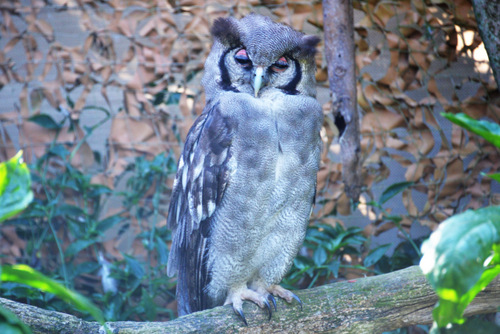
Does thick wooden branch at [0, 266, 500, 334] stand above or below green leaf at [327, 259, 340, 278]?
above

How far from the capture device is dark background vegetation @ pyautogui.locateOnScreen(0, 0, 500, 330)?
284 cm

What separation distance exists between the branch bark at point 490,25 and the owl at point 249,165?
718 mm

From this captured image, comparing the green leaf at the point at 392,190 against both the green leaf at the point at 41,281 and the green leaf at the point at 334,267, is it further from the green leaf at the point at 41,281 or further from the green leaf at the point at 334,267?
the green leaf at the point at 41,281

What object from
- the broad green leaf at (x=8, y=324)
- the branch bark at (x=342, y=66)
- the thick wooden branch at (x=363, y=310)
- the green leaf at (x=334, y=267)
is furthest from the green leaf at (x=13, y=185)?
the green leaf at (x=334, y=267)

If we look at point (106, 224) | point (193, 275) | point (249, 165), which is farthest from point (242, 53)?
point (106, 224)

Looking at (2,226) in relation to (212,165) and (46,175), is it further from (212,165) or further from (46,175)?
(212,165)

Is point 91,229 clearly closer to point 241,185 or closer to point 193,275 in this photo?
point 193,275

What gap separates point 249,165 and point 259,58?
407mm

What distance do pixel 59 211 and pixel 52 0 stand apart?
1363mm

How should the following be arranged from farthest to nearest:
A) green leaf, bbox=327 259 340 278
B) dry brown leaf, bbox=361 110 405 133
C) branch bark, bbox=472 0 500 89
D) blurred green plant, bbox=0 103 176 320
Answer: dry brown leaf, bbox=361 110 405 133
blurred green plant, bbox=0 103 176 320
green leaf, bbox=327 259 340 278
branch bark, bbox=472 0 500 89

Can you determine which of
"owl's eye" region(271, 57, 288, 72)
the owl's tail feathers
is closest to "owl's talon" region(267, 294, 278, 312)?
the owl's tail feathers

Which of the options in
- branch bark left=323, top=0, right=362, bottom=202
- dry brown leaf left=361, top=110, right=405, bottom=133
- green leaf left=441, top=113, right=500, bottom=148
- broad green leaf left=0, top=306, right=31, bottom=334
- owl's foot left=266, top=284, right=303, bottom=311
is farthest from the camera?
dry brown leaf left=361, top=110, right=405, bottom=133

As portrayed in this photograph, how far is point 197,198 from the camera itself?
1.97m

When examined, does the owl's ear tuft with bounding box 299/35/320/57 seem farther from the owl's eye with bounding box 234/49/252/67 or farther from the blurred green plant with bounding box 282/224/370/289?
the blurred green plant with bounding box 282/224/370/289
